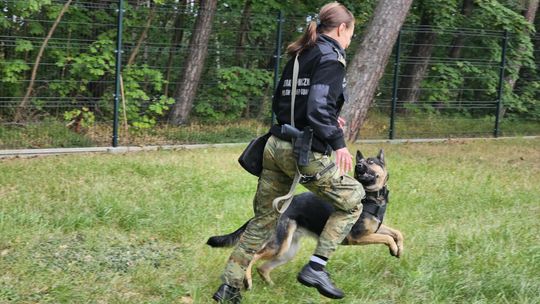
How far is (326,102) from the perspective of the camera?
150 inches

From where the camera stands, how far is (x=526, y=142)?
14.4 metres

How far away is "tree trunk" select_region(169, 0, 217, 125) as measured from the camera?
1239 centimetres

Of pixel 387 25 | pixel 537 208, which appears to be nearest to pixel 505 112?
pixel 387 25

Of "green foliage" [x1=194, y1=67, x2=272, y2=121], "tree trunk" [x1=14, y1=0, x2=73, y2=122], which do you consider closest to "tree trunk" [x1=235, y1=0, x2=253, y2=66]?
"green foliage" [x1=194, y1=67, x2=272, y2=121]

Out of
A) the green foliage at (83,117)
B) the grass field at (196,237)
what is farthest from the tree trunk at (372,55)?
the green foliage at (83,117)

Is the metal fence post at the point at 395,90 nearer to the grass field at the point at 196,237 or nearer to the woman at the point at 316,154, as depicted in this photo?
the grass field at the point at 196,237

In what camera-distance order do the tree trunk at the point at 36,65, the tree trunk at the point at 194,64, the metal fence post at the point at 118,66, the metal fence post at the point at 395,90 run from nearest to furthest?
the metal fence post at the point at 118,66, the tree trunk at the point at 36,65, the tree trunk at the point at 194,64, the metal fence post at the point at 395,90

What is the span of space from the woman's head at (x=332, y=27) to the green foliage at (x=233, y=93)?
8561 mm

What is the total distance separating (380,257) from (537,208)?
9.32 ft

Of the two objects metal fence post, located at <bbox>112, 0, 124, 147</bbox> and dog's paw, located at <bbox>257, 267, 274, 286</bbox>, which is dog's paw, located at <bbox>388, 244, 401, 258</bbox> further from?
metal fence post, located at <bbox>112, 0, 124, 147</bbox>

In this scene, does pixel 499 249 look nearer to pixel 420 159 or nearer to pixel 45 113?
pixel 420 159

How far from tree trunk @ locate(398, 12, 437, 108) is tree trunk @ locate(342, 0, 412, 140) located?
2779 mm

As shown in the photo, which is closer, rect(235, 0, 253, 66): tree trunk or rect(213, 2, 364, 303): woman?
rect(213, 2, 364, 303): woman

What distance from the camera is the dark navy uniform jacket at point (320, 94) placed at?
379cm
